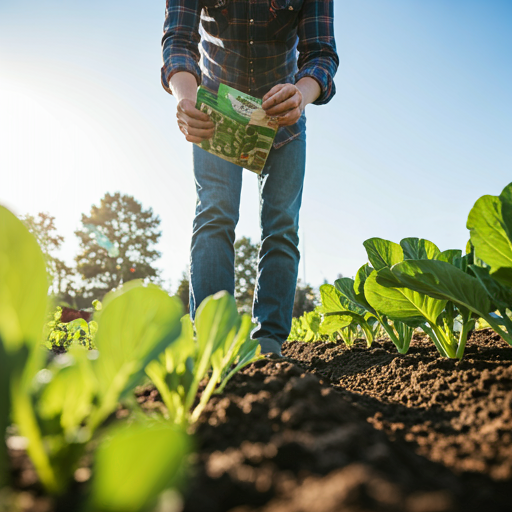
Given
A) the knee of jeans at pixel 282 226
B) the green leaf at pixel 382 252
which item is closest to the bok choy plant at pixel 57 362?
the green leaf at pixel 382 252

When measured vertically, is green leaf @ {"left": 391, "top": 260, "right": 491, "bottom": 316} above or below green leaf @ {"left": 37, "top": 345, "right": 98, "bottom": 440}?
Answer: above

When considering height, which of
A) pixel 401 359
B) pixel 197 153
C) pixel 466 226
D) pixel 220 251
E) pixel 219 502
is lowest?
pixel 219 502

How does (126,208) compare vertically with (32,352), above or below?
above

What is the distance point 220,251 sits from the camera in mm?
1783

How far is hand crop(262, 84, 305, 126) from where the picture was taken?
152 centimetres

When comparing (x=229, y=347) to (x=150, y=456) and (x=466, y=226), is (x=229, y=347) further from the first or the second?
(x=466, y=226)

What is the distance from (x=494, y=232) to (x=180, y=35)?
1815mm

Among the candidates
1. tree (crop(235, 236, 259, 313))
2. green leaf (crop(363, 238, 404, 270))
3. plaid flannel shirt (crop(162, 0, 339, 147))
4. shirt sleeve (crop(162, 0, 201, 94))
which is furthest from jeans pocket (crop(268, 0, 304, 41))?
tree (crop(235, 236, 259, 313))

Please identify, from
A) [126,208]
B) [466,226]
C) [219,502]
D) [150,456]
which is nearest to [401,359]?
[466,226]

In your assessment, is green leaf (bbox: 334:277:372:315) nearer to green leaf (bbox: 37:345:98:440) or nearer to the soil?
the soil

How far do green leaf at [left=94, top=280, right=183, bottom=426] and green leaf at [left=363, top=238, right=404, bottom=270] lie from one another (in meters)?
1.16

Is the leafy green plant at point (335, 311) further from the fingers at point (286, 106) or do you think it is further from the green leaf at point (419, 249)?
the fingers at point (286, 106)

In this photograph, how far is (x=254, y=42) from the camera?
6.86 ft

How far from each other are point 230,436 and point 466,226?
87 centimetres
